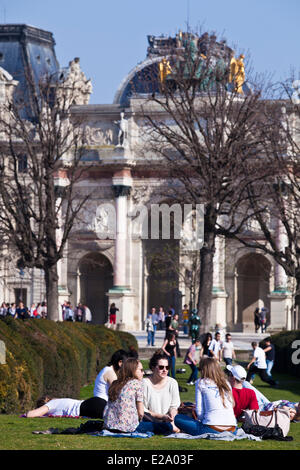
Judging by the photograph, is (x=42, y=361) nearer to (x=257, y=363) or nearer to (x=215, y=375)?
(x=257, y=363)

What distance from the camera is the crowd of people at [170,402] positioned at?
17.1 metres

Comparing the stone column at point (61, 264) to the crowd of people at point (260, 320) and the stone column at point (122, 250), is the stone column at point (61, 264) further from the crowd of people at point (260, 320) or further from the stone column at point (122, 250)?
the crowd of people at point (260, 320)

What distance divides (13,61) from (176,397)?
2650 inches

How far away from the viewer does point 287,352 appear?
38.5 m

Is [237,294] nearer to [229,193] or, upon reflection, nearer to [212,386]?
[229,193]

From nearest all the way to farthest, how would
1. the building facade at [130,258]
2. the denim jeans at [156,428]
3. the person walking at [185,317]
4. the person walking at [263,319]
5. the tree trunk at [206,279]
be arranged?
the denim jeans at [156,428], the tree trunk at [206,279], the person walking at [185,317], the person walking at [263,319], the building facade at [130,258]

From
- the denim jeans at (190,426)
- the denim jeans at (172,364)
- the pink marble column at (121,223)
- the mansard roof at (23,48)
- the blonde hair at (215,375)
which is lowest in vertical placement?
the denim jeans at (172,364)

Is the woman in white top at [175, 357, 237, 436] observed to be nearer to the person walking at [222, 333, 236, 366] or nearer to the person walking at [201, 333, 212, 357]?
the person walking at [201, 333, 212, 357]

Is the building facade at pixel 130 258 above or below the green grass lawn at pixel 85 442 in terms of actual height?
above

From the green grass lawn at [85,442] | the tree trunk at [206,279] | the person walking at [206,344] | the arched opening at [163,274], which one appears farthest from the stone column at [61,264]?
the green grass lawn at [85,442]

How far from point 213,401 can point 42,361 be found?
882 centimetres

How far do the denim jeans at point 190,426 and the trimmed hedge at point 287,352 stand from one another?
19.0 meters

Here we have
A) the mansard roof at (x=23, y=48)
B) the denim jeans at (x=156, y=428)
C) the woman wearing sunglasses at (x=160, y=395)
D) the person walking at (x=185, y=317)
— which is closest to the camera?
the denim jeans at (x=156, y=428)

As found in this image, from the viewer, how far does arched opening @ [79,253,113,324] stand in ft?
252
